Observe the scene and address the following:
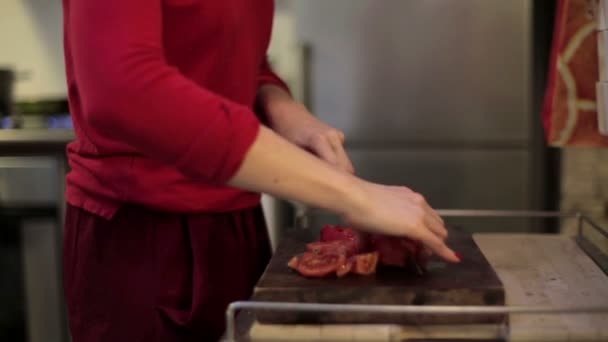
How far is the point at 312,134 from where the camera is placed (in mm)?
767

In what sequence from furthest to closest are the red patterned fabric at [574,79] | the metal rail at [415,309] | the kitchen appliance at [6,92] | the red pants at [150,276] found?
1. the kitchen appliance at [6,92]
2. the red patterned fabric at [574,79]
3. the red pants at [150,276]
4. the metal rail at [415,309]

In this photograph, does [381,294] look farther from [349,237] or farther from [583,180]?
[583,180]

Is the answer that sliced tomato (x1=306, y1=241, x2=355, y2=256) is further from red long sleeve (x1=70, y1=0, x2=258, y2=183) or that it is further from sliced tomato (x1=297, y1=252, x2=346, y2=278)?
red long sleeve (x1=70, y1=0, x2=258, y2=183)

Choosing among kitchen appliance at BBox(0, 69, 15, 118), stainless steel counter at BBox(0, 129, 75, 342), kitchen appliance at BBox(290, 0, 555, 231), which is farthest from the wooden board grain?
kitchen appliance at BBox(0, 69, 15, 118)

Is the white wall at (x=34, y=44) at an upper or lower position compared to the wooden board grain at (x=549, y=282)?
upper

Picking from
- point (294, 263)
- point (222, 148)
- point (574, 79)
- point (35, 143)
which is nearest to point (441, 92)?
point (574, 79)

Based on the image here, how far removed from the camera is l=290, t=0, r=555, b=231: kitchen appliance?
5.48 ft

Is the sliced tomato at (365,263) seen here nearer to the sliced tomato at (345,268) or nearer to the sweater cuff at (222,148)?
the sliced tomato at (345,268)

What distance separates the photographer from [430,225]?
0.60 meters

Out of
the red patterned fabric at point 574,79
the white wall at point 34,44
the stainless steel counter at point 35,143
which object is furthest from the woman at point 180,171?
the white wall at point 34,44

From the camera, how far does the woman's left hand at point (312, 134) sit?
0.74 m

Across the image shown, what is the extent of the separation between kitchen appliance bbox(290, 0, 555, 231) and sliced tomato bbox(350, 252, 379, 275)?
1.10 metres

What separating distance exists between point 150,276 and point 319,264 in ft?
0.66

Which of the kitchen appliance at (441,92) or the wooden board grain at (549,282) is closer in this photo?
the wooden board grain at (549,282)
